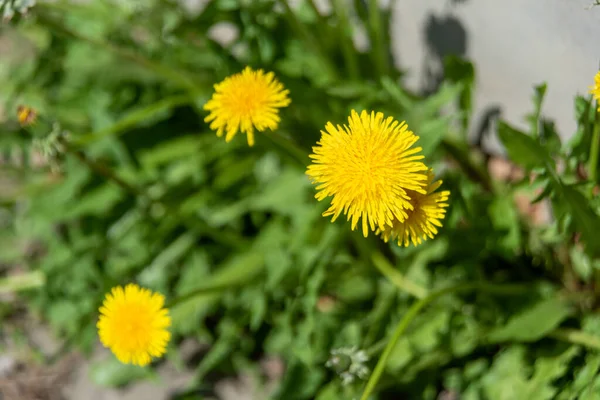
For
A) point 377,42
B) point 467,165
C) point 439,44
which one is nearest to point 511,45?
point 439,44

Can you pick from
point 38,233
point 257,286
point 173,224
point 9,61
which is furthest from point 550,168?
point 9,61

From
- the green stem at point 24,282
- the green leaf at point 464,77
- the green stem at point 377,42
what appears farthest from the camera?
the green stem at point 24,282

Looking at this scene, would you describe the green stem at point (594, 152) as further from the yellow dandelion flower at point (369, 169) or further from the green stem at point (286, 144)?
the green stem at point (286, 144)

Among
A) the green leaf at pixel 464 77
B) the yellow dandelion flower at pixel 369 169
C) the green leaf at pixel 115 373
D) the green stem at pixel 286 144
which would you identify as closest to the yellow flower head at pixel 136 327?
the green stem at pixel 286 144

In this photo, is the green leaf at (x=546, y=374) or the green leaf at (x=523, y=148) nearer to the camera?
the green leaf at (x=523, y=148)

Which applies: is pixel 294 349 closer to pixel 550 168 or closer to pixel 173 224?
pixel 173 224

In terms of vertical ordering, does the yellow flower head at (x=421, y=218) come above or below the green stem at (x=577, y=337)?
above

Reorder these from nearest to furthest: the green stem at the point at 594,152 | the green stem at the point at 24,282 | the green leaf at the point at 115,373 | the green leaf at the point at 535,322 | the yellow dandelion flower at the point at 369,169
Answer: the yellow dandelion flower at the point at 369,169 → the green stem at the point at 594,152 → the green leaf at the point at 535,322 → the green stem at the point at 24,282 → the green leaf at the point at 115,373
